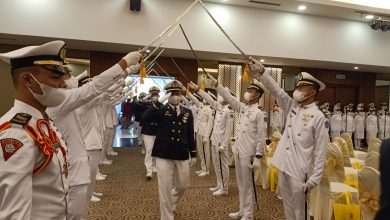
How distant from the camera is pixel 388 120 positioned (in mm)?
13211

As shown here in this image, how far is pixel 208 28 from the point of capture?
9.44 meters

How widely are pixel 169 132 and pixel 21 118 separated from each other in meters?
2.46

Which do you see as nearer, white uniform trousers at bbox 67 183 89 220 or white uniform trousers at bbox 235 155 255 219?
white uniform trousers at bbox 67 183 89 220

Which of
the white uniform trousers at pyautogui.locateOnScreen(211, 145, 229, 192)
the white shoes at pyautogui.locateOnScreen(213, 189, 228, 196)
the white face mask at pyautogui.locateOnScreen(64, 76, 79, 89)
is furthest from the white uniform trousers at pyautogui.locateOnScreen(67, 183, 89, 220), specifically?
the white uniform trousers at pyautogui.locateOnScreen(211, 145, 229, 192)

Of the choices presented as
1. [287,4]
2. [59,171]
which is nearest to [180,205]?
[59,171]

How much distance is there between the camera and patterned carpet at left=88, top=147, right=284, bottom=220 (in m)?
4.45

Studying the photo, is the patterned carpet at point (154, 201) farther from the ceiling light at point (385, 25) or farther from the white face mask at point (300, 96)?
the ceiling light at point (385, 25)

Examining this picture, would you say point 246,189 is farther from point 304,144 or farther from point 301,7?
point 301,7

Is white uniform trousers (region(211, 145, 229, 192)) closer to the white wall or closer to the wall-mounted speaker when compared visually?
the white wall

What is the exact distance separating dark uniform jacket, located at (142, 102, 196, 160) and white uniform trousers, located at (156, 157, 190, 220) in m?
0.09

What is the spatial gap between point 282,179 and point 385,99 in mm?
18503

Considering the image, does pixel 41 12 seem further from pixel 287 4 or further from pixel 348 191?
pixel 348 191

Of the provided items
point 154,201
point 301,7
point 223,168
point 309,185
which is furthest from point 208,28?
point 309,185

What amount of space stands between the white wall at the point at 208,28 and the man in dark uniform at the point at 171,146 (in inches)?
211
